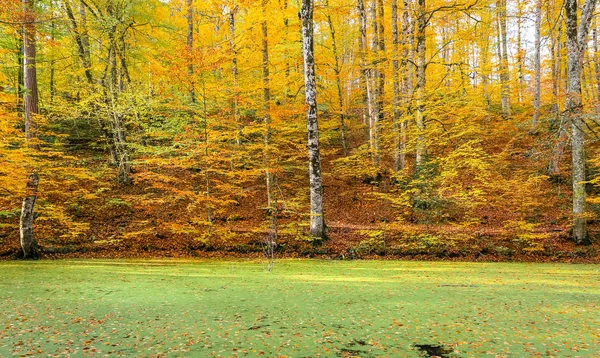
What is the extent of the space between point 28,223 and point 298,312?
10.2m

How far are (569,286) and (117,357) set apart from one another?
8.94 m

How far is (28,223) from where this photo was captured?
11273mm

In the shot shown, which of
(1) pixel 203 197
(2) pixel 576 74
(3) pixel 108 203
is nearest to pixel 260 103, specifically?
(1) pixel 203 197

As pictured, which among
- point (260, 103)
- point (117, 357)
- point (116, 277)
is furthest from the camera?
point (260, 103)

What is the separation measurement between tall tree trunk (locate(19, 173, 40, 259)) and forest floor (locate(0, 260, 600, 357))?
1.29m

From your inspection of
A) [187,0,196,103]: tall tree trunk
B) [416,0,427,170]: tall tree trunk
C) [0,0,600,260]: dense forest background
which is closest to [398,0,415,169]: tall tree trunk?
[0,0,600,260]: dense forest background

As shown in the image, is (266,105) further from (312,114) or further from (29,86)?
(29,86)

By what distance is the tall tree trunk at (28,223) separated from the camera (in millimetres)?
11195

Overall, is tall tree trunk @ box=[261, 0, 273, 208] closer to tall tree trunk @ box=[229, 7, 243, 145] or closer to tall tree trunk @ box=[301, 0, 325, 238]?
tall tree trunk @ box=[229, 7, 243, 145]

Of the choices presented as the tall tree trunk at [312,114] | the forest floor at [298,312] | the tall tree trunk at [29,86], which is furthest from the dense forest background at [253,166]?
the forest floor at [298,312]

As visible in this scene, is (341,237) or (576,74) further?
(341,237)

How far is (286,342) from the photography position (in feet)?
15.2

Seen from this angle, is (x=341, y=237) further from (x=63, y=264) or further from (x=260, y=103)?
(x=63, y=264)

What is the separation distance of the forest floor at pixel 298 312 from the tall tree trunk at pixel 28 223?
50.6 inches
